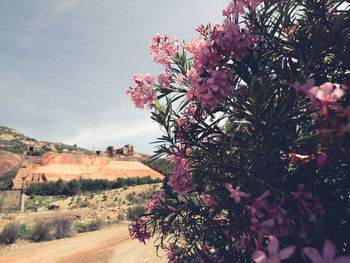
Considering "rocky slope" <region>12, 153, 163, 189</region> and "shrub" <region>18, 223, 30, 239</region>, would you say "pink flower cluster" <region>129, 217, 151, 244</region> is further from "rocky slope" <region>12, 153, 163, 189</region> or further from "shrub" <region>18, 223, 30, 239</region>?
"rocky slope" <region>12, 153, 163, 189</region>

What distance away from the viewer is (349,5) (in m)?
1.70

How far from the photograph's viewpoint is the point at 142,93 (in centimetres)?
229

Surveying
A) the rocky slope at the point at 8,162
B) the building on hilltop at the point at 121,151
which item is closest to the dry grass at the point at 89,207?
the rocky slope at the point at 8,162

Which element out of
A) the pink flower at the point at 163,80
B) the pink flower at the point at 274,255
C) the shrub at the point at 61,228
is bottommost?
the shrub at the point at 61,228

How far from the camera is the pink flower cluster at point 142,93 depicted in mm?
2263

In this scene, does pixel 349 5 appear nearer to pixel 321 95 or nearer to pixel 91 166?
pixel 321 95

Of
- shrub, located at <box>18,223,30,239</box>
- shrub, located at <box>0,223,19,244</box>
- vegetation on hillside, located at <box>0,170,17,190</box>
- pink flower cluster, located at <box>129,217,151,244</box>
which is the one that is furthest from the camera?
vegetation on hillside, located at <box>0,170,17,190</box>

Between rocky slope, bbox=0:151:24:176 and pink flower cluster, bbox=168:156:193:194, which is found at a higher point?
rocky slope, bbox=0:151:24:176

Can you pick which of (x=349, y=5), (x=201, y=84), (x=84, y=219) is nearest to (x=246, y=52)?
(x=201, y=84)

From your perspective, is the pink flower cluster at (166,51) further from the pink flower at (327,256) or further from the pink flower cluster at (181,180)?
the pink flower at (327,256)

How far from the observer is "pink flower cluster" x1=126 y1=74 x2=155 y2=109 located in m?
2.26

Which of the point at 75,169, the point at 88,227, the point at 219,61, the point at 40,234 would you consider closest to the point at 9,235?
the point at 40,234

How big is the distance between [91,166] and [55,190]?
1208cm

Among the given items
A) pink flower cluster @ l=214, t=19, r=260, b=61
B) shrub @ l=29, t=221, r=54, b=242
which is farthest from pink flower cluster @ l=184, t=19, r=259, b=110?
shrub @ l=29, t=221, r=54, b=242
